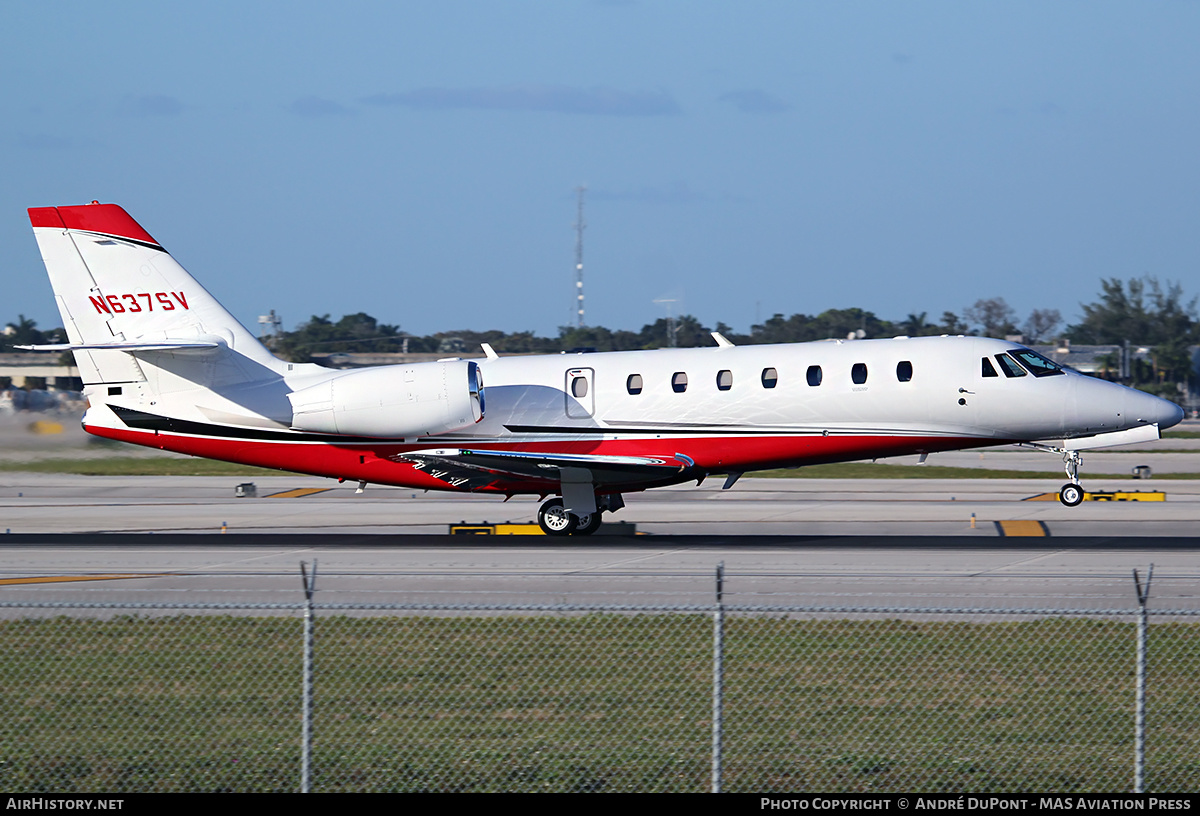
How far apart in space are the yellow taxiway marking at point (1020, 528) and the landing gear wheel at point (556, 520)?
8.12 meters

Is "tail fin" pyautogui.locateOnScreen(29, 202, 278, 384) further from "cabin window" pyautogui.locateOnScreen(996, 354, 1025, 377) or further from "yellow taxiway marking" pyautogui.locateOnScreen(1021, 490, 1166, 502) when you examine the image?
"yellow taxiway marking" pyautogui.locateOnScreen(1021, 490, 1166, 502)

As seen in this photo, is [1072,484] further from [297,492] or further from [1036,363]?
[297,492]

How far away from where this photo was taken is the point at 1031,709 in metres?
10.2

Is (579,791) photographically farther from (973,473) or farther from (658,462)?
(973,473)

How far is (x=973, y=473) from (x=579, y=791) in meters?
33.6

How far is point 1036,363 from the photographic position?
21938 millimetres

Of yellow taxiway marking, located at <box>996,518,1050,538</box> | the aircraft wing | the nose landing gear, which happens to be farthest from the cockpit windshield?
the aircraft wing

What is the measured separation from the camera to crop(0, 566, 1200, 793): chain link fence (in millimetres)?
8445

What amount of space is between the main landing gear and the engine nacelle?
228 cm

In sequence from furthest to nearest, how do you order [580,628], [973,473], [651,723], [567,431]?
1. [973,473]
2. [567,431]
3. [580,628]
4. [651,723]

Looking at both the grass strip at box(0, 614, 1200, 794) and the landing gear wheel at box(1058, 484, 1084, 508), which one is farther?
the landing gear wheel at box(1058, 484, 1084, 508)

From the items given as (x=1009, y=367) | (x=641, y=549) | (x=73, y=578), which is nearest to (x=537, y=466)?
(x=641, y=549)

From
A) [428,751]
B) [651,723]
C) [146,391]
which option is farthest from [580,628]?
[146,391]

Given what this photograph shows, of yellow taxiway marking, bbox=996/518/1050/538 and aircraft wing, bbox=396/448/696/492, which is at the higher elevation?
aircraft wing, bbox=396/448/696/492
